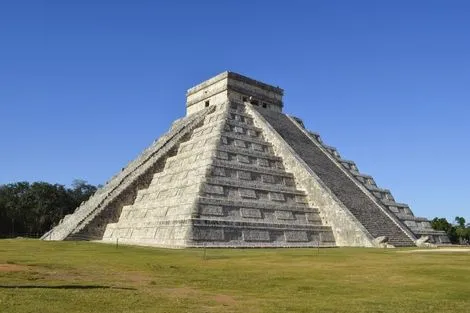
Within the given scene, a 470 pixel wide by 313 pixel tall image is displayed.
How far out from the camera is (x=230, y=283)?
14.1 metres

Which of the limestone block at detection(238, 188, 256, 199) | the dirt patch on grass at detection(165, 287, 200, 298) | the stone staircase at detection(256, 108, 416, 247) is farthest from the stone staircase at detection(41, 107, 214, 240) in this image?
the dirt patch on grass at detection(165, 287, 200, 298)

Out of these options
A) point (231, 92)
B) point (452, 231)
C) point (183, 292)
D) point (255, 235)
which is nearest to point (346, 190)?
point (255, 235)

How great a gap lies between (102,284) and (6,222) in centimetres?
5726

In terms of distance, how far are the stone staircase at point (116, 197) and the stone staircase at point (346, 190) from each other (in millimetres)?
8643

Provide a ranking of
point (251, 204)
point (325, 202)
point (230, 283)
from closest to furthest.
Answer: point (230, 283) → point (251, 204) → point (325, 202)

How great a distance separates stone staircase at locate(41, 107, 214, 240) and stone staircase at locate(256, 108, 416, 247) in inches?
340

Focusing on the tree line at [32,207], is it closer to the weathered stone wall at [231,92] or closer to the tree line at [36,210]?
the tree line at [36,210]

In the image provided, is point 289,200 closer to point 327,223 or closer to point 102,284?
point 327,223

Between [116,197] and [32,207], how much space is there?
36.9m

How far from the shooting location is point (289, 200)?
110ft

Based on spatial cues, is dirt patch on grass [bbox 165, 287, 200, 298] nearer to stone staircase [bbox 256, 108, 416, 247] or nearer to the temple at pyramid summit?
the temple at pyramid summit

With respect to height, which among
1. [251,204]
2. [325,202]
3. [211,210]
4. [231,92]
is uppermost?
[231,92]

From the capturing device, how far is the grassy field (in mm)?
10375

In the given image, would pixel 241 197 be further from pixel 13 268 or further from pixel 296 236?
pixel 13 268
